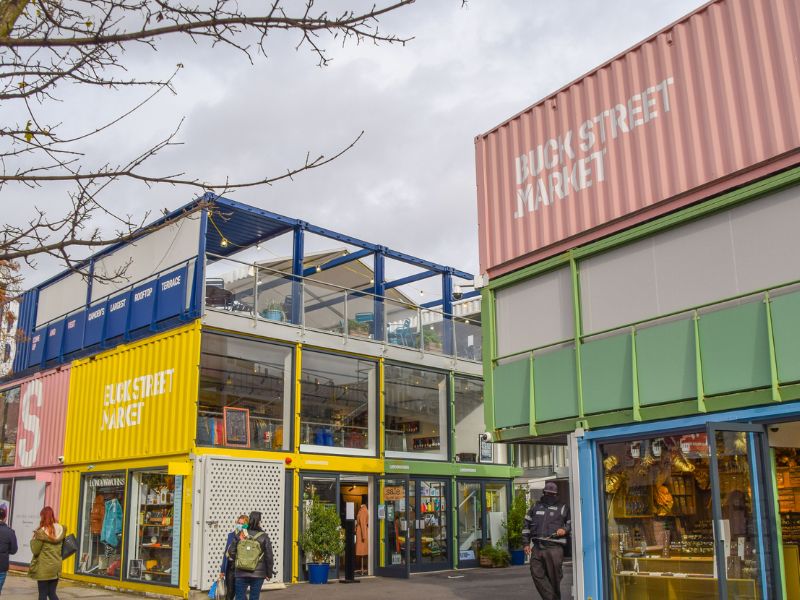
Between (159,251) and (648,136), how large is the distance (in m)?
11.5

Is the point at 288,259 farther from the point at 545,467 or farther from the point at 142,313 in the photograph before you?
the point at 545,467

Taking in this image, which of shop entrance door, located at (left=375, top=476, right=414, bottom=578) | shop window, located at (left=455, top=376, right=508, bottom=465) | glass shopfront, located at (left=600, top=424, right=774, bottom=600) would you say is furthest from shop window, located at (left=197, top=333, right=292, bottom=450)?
glass shopfront, located at (left=600, top=424, right=774, bottom=600)

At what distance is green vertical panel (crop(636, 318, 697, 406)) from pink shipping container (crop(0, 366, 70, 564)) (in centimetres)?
1525

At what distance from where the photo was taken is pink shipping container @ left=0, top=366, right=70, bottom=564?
65.8 ft

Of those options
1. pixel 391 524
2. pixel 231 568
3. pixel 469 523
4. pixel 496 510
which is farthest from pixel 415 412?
pixel 231 568

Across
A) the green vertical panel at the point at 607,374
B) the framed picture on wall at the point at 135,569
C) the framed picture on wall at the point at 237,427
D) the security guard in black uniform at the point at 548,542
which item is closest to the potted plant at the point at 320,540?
the framed picture on wall at the point at 237,427

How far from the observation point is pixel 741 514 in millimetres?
8422

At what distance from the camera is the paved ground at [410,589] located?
13.9m

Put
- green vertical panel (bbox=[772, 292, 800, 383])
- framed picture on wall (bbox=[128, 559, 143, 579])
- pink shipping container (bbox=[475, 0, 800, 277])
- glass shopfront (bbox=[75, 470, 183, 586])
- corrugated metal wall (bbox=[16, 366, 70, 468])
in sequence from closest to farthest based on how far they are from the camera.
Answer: green vertical panel (bbox=[772, 292, 800, 383]) < pink shipping container (bbox=[475, 0, 800, 277]) < glass shopfront (bbox=[75, 470, 183, 586]) < framed picture on wall (bbox=[128, 559, 143, 579]) < corrugated metal wall (bbox=[16, 366, 70, 468])

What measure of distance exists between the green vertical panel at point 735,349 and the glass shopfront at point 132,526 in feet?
33.6

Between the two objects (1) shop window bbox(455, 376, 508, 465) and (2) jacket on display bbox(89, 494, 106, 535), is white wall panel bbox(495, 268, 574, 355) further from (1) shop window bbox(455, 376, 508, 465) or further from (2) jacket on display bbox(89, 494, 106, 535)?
(2) jacket on display bbox(89, 494, 106, 535)

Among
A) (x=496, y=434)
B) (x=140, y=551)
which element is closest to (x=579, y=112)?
(x=496, y=434)

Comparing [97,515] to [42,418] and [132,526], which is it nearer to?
[132,526]

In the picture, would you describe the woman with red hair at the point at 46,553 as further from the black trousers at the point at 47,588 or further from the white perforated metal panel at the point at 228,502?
the white perforated metal panel at the point at 228,502
